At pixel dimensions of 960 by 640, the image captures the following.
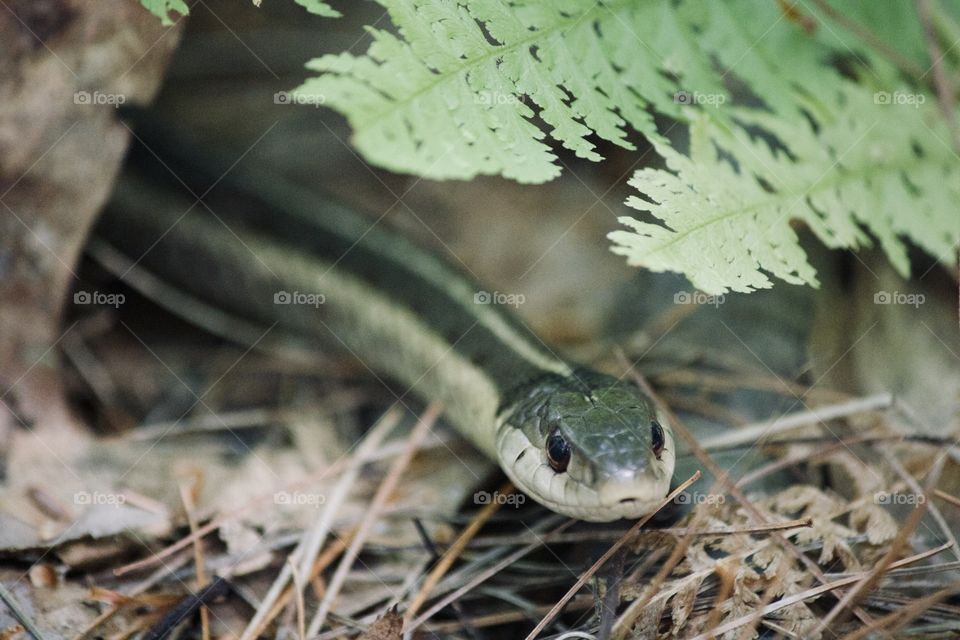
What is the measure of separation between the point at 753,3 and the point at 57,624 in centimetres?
306

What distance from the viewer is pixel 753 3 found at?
2932mm

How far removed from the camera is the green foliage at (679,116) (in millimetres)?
2195

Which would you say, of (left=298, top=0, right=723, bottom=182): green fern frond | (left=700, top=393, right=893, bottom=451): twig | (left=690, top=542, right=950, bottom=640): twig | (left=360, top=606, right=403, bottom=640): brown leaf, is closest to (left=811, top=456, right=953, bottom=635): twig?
(left=690, top=542, right=950, bottom=640): twig

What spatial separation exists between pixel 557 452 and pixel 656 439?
283mm

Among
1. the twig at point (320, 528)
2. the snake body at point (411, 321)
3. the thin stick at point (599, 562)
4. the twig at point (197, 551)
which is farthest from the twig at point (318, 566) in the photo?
the thin stick at point (599, 562)

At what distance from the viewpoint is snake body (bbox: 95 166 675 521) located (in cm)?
217

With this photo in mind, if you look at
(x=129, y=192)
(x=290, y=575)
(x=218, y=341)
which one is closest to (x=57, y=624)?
(x=290, y=575)

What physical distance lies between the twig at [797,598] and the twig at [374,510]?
40.9 inches

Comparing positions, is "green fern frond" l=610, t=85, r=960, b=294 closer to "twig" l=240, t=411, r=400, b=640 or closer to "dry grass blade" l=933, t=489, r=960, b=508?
"dry grass blade" l=933, t=489, r=960, b=508

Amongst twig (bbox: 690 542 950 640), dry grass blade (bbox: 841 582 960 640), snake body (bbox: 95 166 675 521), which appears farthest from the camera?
snake body (bbox: 95 166 675 521)

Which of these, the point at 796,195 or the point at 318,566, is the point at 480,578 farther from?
the point at 796,195

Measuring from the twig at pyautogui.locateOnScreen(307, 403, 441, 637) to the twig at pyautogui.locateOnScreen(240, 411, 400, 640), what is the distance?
95mm

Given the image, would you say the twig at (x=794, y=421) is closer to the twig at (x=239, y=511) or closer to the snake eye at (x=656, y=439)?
the snake eye at (x=656, y=439)

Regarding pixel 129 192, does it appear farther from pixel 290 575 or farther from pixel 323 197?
pixel 290 575
